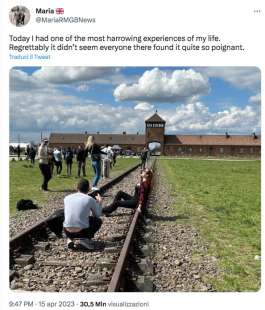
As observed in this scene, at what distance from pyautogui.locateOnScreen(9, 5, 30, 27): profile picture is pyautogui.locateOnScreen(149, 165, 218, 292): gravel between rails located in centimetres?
384

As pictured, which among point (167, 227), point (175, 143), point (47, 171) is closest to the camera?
point (167, 227)

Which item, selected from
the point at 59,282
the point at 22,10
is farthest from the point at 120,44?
the point at 59,282

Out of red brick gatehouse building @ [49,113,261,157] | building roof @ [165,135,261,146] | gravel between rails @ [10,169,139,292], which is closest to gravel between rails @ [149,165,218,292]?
gravel between rails @ [10,169,139,292]

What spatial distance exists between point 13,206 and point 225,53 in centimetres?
776

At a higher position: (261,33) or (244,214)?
(261,33)

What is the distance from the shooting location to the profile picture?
602 centimetres

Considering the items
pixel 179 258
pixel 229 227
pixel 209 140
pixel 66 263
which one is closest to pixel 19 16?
pixel 66 263

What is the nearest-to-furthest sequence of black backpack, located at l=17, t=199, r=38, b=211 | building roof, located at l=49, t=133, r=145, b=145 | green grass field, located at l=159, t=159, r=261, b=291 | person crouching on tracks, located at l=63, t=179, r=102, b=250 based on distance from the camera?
green grass field, located at l=159, t=159, r=261, b=291, person crouching on tracks, located at l=63, t=179, r=102, b=250, black backpack, located at l=17, t=199, r=38, b=211, building roof, located at l=49, t=133, r=145, b=145

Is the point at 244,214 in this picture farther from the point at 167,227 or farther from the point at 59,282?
the point at 59,282

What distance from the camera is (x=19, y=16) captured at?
604cm

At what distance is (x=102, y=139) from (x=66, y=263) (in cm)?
12690

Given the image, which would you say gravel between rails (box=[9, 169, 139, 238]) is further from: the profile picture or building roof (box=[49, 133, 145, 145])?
building roof (box=[49, 133, 145, 145])
